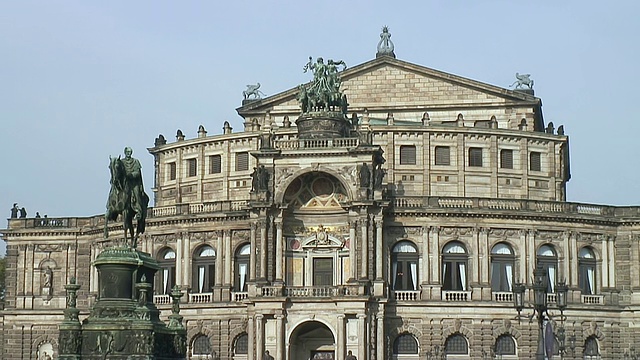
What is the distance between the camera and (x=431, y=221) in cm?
8075

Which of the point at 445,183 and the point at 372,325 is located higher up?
the point at 445,183

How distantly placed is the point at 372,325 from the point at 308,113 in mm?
14992

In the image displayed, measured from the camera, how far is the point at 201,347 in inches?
3307

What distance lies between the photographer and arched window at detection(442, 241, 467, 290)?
81.0m

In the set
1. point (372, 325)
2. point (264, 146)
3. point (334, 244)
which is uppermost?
point (264, 146)

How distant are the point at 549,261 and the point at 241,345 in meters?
21.9

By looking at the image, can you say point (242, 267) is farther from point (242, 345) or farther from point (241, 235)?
point (242, 345)

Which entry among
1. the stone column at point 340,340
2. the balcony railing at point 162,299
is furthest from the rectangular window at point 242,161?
the stone column at point 340,340

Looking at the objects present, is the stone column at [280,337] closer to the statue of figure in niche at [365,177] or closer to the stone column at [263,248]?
the stone column at [263,248]

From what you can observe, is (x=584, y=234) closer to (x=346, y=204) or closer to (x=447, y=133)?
(x=447, y=133)

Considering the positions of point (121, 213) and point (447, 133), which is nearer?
point (121, 213)

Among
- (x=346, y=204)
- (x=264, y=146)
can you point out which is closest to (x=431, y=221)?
(x=346, y=204)

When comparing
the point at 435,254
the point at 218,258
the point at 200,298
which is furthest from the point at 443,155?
the point at 200,298

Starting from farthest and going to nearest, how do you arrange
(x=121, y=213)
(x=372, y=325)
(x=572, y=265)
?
(x=572, y=265)
(x=372, y=325)
(x=121, y=213)
